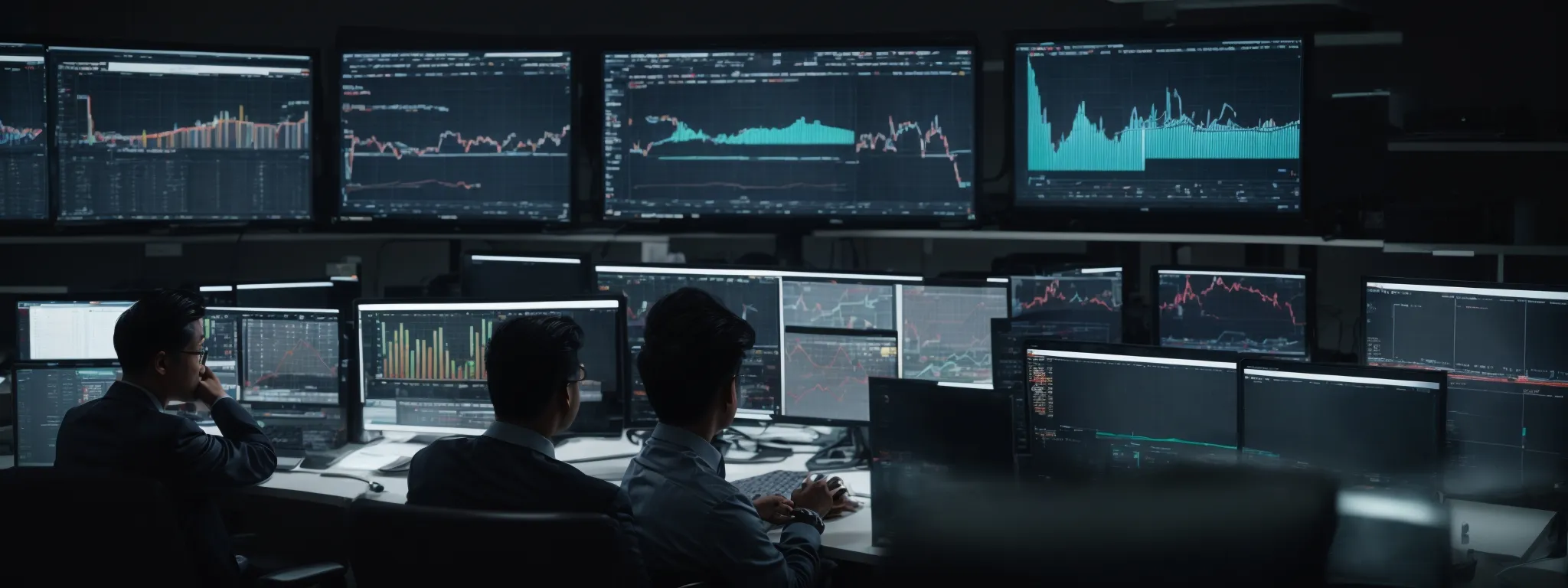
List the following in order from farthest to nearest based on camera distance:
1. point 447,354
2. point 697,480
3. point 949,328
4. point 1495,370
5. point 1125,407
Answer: point 447,354 → point 949,328 → point 1125,407 → point 1495,370 → point 697,480

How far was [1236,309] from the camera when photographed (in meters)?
3.11

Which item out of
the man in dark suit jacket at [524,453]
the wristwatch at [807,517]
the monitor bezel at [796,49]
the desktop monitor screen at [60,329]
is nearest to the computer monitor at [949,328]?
the monitor bezel at [796,49]

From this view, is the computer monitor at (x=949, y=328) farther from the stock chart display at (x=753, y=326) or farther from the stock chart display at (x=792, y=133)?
the stock chart display at (x=792, y=133)

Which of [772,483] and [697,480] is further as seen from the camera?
[772,483]

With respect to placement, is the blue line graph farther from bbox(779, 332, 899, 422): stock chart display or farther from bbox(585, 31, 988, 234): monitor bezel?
bbox(779, 332, 899, 422): stock chart display

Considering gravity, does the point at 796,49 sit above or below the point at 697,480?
above

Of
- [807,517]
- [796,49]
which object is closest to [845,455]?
[807,517]

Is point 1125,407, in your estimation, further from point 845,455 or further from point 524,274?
point 524,274

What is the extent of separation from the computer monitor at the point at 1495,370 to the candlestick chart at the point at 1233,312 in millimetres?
573

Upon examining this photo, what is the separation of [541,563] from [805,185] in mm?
1933

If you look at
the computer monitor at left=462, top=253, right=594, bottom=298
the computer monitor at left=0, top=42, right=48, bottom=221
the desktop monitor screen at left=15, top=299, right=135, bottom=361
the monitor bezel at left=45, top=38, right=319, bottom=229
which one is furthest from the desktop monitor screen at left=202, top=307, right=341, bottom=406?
the computer monitor at left=0, top=42, right=48, bottom=221

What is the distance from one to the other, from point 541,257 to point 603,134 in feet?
1.34

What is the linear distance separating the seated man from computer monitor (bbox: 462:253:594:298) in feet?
3.47

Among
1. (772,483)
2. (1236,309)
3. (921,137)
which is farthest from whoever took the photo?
(921,137)
